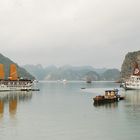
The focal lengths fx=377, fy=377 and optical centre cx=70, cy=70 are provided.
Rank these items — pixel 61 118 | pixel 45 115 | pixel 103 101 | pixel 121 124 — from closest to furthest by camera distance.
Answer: pixel 121 124 → pixel 61 118 → pixel 45 115 → pixel 103 101

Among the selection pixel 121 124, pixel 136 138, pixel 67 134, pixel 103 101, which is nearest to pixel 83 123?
pixel 121 124

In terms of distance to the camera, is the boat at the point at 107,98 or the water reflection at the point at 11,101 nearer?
the water reflection at the point at 11,101

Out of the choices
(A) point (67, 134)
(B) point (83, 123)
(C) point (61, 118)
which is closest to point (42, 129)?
(A) point (67, 134)

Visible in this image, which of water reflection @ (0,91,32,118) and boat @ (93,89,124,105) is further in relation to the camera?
boat @ (93,89,124,105)

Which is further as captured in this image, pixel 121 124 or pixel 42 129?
pixel 121 124

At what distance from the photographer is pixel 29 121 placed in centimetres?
8075

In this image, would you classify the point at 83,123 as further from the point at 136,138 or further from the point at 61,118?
the point at 136,138

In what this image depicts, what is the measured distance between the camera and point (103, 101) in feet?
414

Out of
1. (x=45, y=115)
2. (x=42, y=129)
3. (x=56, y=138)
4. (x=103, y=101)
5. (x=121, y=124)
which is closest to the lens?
(x=56, y=138)

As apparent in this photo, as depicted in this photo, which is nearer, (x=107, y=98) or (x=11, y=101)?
(x=107, y=98)

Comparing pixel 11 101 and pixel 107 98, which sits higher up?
pixel 107 98

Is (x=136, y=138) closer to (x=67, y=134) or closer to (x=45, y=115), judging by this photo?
(x=67, y=134)

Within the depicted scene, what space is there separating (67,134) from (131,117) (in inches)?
1061

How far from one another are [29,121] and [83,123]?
38.8 ft
